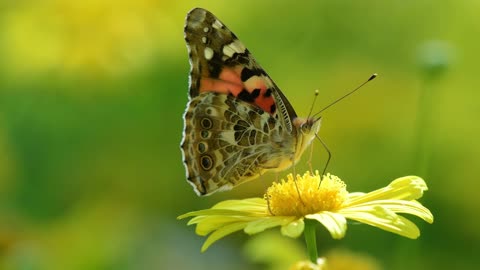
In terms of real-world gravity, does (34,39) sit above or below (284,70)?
above

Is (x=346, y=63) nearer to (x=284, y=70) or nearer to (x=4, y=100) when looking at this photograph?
(x=284, y=70)

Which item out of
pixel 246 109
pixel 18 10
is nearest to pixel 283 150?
pixel 246 109

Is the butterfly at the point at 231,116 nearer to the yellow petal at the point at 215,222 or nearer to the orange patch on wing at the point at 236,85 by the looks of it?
the orange patch on wing at the point at 236,85

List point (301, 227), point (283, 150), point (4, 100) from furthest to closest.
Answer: point (4, 100) < point (283, 150) < point (301, 227)

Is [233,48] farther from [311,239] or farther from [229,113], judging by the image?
[311,239]

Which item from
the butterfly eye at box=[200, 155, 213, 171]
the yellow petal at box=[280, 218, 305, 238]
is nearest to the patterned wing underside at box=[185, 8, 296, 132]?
the butterfly eye at box=[200, 155, 213, 171]

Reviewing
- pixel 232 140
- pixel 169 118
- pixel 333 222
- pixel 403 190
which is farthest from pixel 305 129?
pixel 169 118
